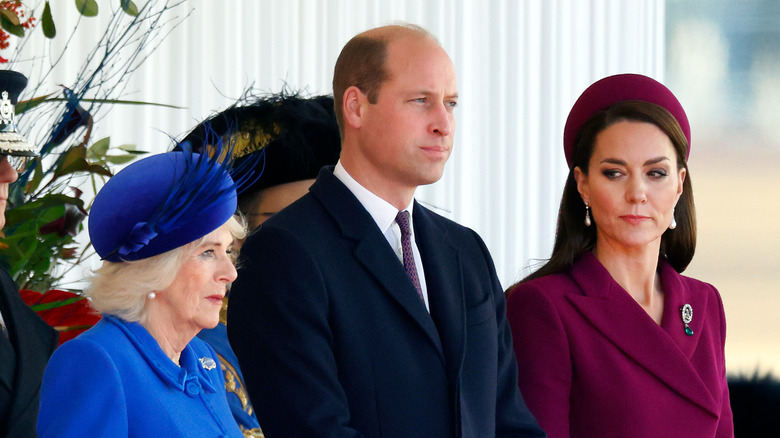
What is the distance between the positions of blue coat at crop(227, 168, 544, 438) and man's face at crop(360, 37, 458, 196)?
0.30 feet

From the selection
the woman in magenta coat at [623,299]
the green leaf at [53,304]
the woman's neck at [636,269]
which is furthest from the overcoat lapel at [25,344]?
the woman's neck at [636,269]

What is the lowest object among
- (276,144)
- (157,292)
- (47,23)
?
(157,292)

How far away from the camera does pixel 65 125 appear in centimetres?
186

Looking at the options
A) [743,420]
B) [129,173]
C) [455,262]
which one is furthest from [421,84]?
[743,420]

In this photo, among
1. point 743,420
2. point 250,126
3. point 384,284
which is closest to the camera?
point 384,284

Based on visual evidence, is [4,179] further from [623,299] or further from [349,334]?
[623,299]

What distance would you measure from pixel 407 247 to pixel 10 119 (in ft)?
2.31

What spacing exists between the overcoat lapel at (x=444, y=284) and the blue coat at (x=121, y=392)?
1.41 ft

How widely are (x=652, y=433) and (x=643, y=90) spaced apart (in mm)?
758

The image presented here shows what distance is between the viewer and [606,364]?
2250mm

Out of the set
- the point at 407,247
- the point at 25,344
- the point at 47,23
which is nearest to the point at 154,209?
the point at 25,344

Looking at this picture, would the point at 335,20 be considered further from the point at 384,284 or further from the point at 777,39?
the point at 384,284

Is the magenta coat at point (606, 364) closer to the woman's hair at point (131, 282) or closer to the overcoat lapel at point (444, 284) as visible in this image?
the overcoat lapel at point (444, 284)

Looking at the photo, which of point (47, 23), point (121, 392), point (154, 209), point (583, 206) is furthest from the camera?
point (583, 206)
